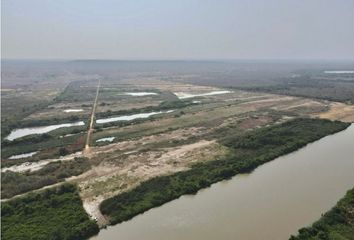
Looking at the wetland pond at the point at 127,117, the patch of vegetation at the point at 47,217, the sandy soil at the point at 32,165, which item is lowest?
the wetland pond at the point at 127,117

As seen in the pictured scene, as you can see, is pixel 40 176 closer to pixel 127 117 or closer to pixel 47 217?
pixel 47 217

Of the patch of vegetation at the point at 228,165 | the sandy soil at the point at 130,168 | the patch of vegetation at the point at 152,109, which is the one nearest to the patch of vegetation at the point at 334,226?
the patch of vegetation at the point at 228,165

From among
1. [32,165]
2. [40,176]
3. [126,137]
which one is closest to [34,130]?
[126,137]

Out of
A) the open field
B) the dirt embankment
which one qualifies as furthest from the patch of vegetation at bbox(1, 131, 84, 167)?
the dirt embankment

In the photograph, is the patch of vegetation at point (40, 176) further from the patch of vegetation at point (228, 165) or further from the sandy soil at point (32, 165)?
the patch of vegetation at point (228, 165)

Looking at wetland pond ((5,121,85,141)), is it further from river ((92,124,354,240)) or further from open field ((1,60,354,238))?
river ((92,124,354,240))

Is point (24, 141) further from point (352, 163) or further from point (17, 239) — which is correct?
point (352, 163)
